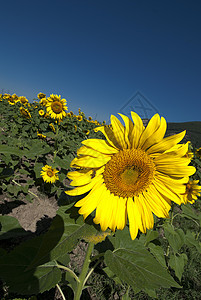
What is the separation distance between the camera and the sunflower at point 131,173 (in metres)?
1.11

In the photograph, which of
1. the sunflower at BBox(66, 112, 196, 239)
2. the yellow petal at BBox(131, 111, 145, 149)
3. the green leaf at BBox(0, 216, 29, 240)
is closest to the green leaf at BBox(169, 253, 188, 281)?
the sunflower at BBox(66, 112, 196, 239)

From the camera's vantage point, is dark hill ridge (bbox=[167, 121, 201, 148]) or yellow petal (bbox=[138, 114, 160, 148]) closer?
yellow petal (bbox=[138, 114, 160, 148])

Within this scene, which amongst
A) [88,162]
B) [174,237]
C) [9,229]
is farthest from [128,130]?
[174,237]

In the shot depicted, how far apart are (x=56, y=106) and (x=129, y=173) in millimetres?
5343

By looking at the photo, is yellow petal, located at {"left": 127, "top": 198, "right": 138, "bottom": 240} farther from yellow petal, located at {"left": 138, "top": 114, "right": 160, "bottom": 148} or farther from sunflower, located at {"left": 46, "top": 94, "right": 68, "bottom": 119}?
sunflower, located at {"left": 46, "top": 94, "right": 68, "bottom": 119}

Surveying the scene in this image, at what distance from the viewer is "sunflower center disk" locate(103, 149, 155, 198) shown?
4.12 ft

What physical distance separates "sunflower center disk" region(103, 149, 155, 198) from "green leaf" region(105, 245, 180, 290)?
1.27 ft

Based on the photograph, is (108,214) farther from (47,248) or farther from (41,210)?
(41,210)

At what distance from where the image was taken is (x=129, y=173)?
136 centimetres

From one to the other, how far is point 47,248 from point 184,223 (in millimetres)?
5082

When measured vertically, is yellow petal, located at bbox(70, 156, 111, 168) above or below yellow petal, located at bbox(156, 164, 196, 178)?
below

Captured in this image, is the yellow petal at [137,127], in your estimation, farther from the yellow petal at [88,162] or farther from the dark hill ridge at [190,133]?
the dark hill ridge at [190,133]

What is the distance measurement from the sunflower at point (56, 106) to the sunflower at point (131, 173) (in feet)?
17.3

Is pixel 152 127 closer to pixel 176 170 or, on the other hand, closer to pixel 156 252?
pixel 176 170
